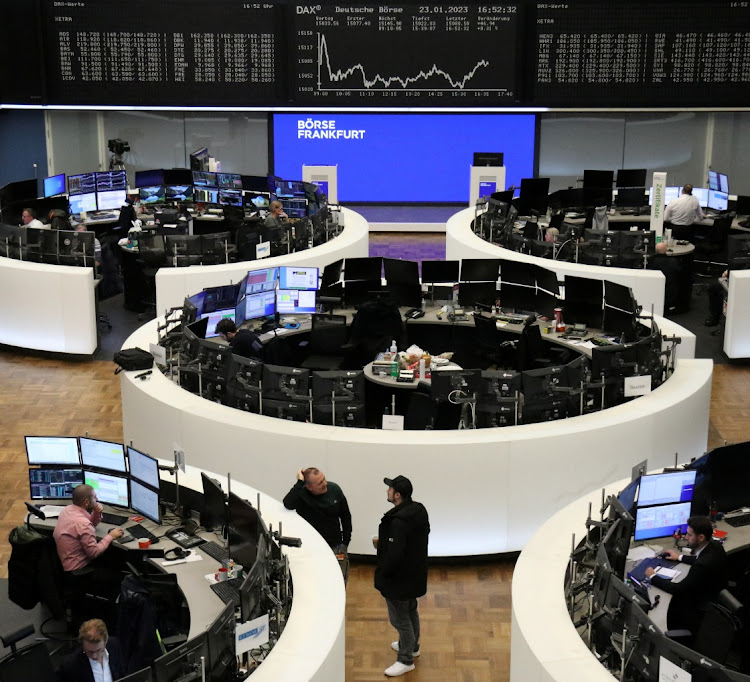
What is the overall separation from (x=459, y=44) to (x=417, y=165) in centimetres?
264

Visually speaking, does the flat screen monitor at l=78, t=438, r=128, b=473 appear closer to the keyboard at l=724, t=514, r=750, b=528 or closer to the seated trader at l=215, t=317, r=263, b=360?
the seated trader at l=215, t=317, r=263, b=360

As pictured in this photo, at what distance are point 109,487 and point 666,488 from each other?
11.4ft

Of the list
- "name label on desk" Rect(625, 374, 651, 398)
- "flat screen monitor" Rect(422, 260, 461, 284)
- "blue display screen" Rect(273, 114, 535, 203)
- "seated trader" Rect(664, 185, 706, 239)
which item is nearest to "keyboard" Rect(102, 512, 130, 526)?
"name label on desk" Rect(625, 374, 651, 398)

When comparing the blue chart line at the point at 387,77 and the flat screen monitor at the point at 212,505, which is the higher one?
the blue chart line at the point at 387,77

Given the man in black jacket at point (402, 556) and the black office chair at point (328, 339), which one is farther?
the black office chair at point (328, 339)

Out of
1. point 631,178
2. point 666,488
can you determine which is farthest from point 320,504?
point 631,178

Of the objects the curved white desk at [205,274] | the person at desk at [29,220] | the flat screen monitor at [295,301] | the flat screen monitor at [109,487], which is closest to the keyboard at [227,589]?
the flat screen monitor at [109,487]

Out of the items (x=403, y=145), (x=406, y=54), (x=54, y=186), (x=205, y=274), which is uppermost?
(x=406, y=54)

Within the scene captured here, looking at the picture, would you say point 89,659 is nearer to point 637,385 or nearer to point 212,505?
point 212,505

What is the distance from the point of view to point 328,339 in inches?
416

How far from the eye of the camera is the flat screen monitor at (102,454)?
729 cm

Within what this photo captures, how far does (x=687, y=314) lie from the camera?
46.2 feet

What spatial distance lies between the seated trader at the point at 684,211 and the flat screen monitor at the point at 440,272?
520cm

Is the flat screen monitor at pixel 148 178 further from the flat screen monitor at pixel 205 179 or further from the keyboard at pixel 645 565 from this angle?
the keyboard at pixel 645 565
